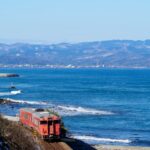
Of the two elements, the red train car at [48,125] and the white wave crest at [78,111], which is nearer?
the red train car at [48,125]

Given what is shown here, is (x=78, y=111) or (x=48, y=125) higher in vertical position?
(x=48, y=125)

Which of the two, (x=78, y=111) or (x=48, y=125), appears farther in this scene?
(x=78, y=111)

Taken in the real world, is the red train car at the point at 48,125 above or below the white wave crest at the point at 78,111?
above

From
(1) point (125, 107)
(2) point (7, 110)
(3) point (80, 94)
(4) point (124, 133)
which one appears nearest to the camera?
(4) point (124, 133)

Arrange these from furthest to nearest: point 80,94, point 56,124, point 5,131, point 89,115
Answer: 1. point 80,94
2. point 89,115
3. point 56,124
4. point 5,131

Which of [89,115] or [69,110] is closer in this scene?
[89,115]

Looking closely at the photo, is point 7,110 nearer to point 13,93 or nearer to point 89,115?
point 89,115

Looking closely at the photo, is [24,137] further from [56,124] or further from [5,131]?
[56,124]

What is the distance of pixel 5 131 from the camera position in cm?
2891

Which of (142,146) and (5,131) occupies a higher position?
(5,131)

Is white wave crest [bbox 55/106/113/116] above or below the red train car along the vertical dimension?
below

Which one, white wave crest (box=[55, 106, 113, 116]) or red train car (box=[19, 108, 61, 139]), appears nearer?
red train car (box=[19, 108, 61, 139])

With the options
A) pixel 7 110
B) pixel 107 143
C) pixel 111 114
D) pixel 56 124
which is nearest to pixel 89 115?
pixel 111 114

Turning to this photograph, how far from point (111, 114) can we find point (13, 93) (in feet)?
161
